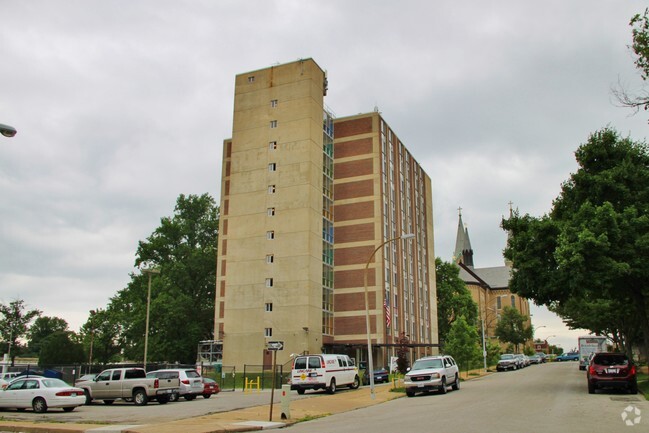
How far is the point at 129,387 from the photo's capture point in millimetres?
26906

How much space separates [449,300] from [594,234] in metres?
62.2

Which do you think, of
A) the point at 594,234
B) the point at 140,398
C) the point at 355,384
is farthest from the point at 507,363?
the point at 140,398

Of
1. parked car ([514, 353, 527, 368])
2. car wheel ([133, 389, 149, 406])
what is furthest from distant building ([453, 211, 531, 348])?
car wheel ([133, 389, 149, 406])

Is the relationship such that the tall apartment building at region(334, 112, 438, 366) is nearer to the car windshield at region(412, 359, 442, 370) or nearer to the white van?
the white van

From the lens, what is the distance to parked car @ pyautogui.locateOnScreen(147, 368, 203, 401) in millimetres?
28922

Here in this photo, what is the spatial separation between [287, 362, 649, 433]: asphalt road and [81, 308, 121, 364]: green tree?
181 ft

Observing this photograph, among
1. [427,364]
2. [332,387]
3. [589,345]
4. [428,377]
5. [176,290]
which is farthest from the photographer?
[176,290]

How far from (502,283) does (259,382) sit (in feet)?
375

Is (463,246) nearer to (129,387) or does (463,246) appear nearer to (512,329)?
(512,329)

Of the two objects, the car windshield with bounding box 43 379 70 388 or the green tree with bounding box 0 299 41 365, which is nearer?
the car windshield with bounding box 43 379 70 388

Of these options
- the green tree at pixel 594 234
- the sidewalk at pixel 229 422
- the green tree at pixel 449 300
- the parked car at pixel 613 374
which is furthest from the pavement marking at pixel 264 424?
the green tree at pixel 449 300

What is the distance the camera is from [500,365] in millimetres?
62781

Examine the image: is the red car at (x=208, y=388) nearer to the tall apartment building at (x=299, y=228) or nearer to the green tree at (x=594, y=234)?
the green tree at (x=594, y=234)

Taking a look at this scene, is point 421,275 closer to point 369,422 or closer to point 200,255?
point 200,255
